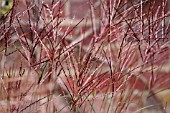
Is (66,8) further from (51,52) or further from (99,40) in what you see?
(51,52)

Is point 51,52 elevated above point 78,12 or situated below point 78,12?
below

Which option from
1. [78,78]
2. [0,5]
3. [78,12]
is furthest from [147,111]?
[78,78]

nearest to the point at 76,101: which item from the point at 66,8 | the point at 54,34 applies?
the point at 54,34

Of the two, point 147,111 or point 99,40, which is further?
point 147,111

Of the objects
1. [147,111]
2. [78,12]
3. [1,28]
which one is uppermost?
[78,12]

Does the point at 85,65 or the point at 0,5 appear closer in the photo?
the point at 85,65

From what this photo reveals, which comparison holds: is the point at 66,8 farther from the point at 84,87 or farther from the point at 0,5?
the point at 84,87

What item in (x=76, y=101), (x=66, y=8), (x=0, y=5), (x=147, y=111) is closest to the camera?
(x=76, y=101)

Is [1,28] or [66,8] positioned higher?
[66,8]

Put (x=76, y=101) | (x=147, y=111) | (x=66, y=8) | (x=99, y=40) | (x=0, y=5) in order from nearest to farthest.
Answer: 1. (x=76, y=101)
2. (x=99, y=40)
3. (x=0, y=5)
4. (x=66, y=8)
5. (x=147, y=111)
